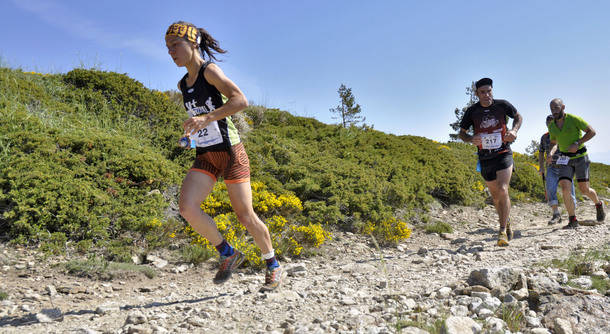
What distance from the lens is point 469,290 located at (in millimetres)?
3135

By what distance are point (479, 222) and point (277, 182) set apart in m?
4.64

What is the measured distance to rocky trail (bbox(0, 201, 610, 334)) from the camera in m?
2.68

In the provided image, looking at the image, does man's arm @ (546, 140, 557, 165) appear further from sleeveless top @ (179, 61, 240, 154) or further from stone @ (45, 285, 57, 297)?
stone @ (45, 285, 57, 297)

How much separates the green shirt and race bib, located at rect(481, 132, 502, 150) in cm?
225

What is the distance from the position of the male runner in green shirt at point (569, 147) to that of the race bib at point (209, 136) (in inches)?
250

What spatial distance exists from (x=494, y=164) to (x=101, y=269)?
5.31m

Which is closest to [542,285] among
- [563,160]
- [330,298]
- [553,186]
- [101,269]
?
[330,298]

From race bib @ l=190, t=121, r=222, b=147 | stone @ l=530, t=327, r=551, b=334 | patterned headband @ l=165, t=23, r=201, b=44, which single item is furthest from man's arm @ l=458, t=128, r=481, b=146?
patterned headband @ l=165, t=23, r=201, b=44

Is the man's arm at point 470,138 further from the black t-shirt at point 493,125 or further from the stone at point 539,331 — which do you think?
the stone at point 539,331

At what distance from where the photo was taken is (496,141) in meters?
5.49

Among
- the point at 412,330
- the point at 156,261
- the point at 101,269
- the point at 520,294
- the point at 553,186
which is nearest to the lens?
the point at 412,330

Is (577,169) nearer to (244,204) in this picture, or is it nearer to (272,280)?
(272,280)

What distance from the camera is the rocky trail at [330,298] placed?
2684mm

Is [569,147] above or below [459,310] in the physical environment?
above
